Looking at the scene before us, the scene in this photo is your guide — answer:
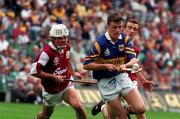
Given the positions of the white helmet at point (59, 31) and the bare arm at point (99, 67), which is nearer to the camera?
the bare arm at point (99, 67)

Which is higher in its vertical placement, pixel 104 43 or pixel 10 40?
pixel 104 43

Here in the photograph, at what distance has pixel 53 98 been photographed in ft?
49.1

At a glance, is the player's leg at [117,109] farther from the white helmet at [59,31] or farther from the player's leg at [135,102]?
the white helmet at [59,31]

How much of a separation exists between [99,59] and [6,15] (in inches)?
569

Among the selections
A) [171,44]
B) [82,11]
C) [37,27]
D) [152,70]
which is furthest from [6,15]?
[171,44]

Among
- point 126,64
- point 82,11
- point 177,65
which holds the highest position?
point 126,64

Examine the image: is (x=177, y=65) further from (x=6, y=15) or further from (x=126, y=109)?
(x=126, y=109)

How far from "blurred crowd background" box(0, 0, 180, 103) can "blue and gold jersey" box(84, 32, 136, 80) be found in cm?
1172

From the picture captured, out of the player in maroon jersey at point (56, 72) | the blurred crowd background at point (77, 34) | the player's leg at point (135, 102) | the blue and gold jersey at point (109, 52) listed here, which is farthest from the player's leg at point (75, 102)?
the blurred crowd background at point (77, 34)

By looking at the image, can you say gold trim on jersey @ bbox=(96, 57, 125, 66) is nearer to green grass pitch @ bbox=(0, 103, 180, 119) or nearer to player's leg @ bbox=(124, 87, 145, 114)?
player's leg @ bbox=(124, 87, 145, 114)

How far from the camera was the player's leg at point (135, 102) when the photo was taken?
13602 mm

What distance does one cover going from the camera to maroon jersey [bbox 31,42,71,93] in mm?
14589

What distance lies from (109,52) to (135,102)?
102 centimetres

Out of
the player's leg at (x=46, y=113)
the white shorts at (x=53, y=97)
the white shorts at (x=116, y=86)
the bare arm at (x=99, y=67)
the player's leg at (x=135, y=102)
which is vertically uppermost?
the bare arm at (x=99, y=67)
